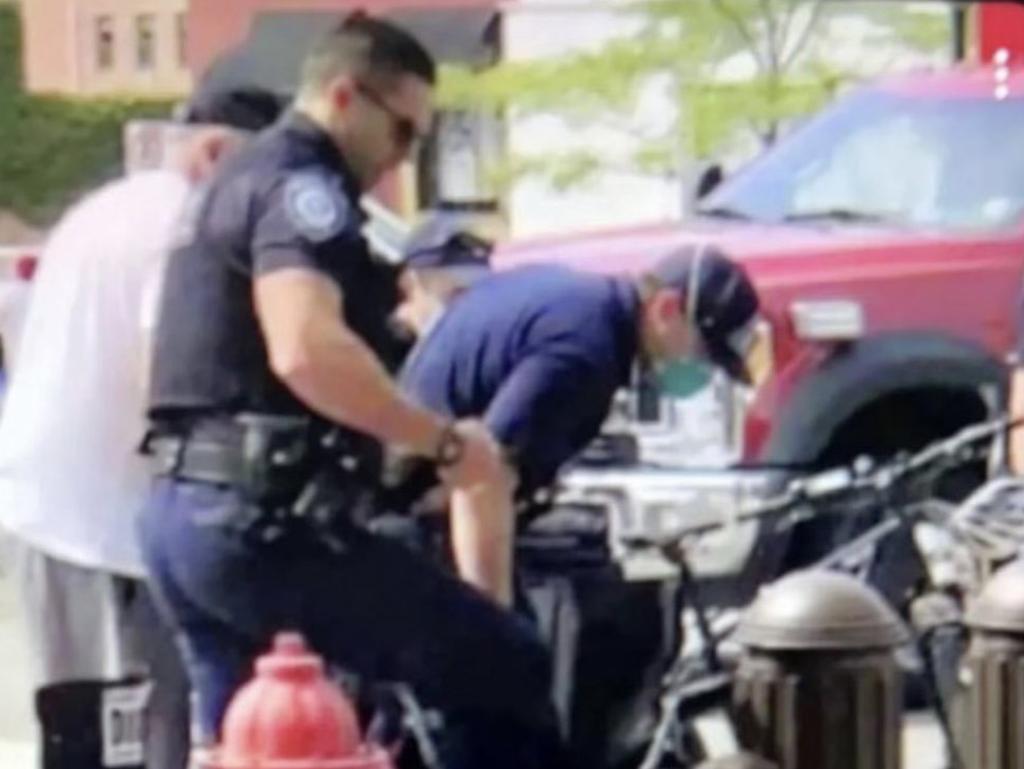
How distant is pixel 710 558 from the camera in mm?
8898

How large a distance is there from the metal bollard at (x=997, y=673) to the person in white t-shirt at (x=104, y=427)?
1.57 m

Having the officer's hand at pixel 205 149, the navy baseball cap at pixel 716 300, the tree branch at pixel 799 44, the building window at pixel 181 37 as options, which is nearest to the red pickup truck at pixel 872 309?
the navy baseball cap at pixel 716 300

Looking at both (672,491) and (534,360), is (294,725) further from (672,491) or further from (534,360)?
(672,491)

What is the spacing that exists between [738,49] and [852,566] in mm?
18932

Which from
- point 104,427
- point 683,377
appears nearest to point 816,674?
point 683,377

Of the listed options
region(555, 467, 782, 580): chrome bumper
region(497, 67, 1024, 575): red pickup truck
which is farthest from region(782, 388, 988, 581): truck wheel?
region(555, 467, 782, 580): chrome bumper

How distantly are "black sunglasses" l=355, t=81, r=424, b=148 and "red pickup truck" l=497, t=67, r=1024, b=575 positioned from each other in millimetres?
3787

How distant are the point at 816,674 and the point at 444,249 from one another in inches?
79.6

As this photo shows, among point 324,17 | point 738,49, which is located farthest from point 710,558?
point 324,17

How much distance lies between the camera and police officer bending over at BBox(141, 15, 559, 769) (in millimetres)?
6145

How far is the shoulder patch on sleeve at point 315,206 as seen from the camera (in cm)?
602

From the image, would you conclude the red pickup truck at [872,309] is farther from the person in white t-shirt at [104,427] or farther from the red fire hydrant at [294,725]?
the red fire hydrant at [294,725]

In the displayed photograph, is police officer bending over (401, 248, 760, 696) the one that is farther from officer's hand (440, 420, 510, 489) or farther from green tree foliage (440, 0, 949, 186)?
green tree foliage (440, 0, 949, 186)

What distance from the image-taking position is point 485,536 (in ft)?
21.5
